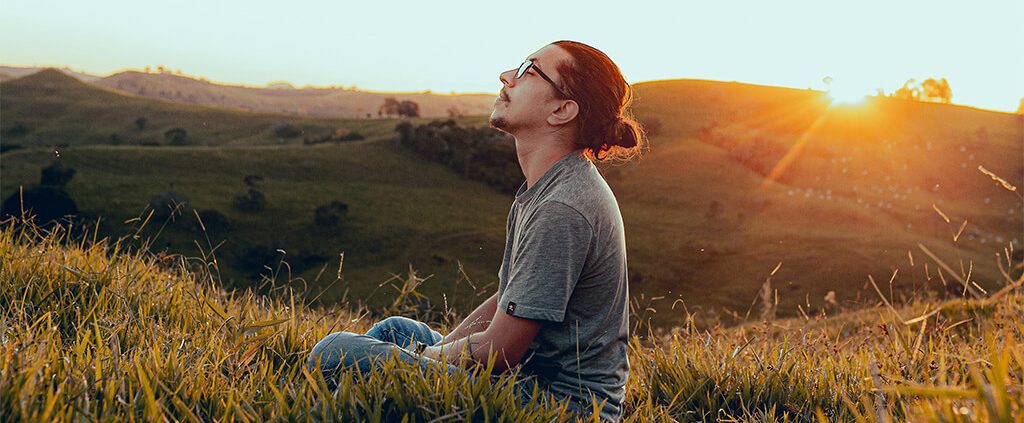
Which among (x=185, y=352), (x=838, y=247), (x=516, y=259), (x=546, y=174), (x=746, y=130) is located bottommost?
(x=838, y=247)

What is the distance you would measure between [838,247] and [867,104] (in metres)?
51.3

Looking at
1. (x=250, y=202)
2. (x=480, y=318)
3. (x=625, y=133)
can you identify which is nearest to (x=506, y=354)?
(x=480, y=318)

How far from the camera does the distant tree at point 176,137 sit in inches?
3711

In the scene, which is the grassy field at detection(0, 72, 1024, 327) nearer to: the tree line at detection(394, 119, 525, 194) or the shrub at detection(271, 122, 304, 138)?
the shrub at detection(271, 122, 304, 138)

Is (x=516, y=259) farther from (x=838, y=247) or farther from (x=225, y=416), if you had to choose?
(x=838, y=247)

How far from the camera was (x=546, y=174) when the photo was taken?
361cm

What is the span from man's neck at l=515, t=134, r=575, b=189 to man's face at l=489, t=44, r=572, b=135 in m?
0.08

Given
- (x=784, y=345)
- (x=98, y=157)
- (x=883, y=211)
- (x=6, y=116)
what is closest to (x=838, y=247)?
(x=883, y=211)

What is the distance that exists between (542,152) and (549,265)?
2.91 feet

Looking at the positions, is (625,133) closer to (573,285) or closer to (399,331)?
(573,285)

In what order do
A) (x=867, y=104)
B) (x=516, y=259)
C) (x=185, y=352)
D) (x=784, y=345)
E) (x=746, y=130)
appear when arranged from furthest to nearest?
(x=867, y=104) → (x=746, y=130) → (x=784, y=345) → (x=516, y=259) → (x=185, y=352)

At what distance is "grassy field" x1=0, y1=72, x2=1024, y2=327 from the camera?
187 ft

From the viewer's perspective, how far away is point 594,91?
12.3 ft

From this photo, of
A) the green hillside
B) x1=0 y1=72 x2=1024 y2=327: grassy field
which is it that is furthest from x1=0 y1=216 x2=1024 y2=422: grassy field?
the green hillside
